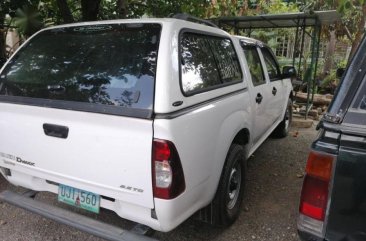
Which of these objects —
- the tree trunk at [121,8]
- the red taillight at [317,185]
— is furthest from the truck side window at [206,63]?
the tree trunk at [121,8]

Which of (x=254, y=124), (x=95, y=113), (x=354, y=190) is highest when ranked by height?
(x=95, y=113)

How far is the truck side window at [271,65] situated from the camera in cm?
495

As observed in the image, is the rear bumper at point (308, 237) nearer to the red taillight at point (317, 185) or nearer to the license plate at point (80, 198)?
the red taillight at point (317, 185)

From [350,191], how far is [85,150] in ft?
5.32

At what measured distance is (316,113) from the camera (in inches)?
321

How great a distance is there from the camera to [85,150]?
231cm

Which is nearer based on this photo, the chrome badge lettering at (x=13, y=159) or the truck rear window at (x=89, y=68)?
the truck rear window at (x=89, y=68)

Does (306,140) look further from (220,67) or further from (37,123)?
(37,123)

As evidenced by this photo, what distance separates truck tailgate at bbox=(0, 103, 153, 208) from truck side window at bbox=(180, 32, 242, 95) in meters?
0.56

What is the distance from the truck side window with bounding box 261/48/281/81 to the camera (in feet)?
16.2

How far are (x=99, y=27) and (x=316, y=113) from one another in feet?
21.8

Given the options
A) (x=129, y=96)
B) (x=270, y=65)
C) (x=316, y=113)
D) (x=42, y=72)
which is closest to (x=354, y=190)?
(x=129, y=96)

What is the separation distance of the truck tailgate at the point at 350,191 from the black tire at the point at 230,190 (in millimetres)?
1282

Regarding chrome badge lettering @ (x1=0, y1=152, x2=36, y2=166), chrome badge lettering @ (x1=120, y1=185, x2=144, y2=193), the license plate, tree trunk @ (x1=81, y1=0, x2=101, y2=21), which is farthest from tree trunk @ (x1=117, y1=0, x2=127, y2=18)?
chrome badge lettering @ (x1=120, y1=185, x2=144, y2=193)
